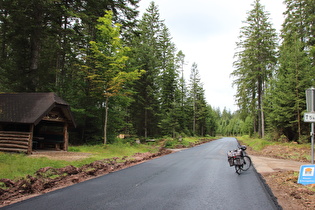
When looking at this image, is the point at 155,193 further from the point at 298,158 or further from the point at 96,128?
the point at 96,128

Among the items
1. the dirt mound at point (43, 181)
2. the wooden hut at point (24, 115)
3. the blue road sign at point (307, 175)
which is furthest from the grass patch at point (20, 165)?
the blue road sign at point (307, 175)

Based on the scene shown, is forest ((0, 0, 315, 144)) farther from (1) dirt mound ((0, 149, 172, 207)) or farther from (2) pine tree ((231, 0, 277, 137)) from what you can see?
(1) dirt mound ((0, 149, 172, 207))

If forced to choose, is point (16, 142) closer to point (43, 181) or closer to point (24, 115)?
point (24, 115)

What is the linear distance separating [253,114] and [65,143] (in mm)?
27710

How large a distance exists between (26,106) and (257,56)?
89.4 ft

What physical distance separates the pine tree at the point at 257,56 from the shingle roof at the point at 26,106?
2426 centimetres

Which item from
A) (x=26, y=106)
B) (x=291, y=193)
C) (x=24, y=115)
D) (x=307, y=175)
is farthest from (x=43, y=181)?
(x=307, y=175)

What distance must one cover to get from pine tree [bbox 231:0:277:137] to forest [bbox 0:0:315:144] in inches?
5.3

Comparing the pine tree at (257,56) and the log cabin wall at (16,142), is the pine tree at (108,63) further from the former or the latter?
the pine tree at (257,56)

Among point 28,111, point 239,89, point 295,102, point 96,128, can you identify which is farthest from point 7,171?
point 239,89

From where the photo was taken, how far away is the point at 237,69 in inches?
1303

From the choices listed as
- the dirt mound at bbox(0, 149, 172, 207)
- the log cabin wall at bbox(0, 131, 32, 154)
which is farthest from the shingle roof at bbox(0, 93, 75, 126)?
the dirt mound at bbox(0, 149, 172, 207)

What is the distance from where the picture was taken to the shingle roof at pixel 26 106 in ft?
40.4

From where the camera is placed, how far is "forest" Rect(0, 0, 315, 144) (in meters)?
17.0
